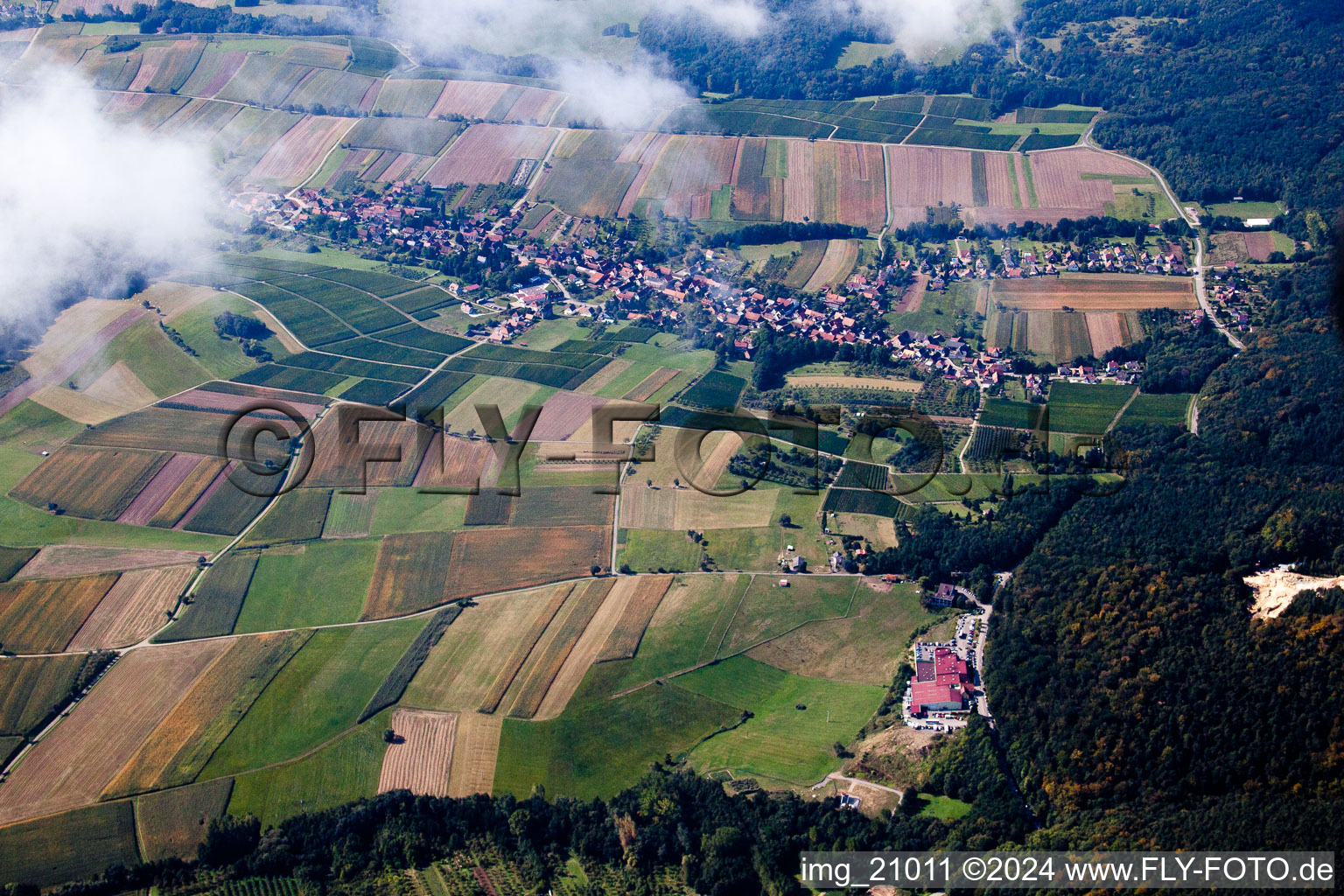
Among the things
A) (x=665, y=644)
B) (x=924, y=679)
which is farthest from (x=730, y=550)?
(x=924, y=679)

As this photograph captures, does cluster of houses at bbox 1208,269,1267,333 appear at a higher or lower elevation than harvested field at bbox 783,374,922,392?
higher

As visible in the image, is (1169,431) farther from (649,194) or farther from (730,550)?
(649,194)

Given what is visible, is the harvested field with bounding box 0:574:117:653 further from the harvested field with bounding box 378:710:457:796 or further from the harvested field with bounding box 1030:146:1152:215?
the harvested field with bounding box 1030:146:1152:215

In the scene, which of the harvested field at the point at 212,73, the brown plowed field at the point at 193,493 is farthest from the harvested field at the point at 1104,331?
the harvested field at the point at 212,73

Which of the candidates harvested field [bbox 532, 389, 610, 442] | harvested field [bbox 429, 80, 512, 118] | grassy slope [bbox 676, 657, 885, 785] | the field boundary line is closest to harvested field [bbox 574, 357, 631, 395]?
harvested field [bbox 532, 389, 610, 442]

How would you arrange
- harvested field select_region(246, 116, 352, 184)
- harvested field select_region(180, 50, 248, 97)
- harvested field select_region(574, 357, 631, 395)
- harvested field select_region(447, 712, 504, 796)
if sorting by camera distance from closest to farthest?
harvested field select_region(447, 712, 504, 796) < harvested field select_region(574, 357, 631, 395) < harvested field select_region(246, 116, 352, 184) < harvested field select_region(180, 50, 248, 97)
